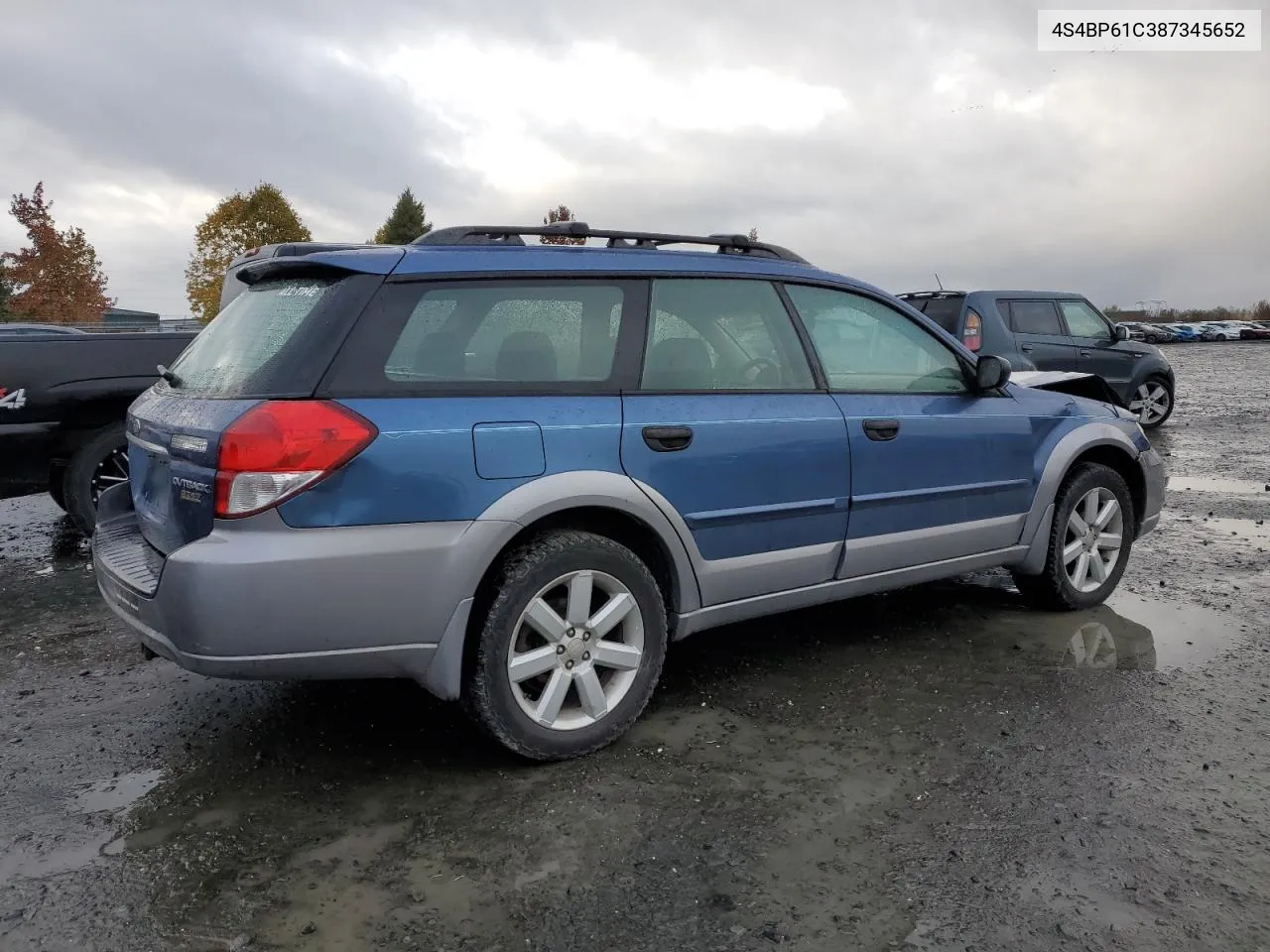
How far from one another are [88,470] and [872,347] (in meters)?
5.13

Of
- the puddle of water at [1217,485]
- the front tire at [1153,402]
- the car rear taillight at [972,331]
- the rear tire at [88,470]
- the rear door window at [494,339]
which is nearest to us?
the rear door window at [494,339]

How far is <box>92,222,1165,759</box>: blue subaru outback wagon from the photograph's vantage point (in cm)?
305

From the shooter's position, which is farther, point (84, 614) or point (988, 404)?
point (84, 614)

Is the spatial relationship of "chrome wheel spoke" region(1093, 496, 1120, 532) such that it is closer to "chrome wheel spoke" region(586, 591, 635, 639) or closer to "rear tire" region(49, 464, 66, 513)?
"chrome wheel spoke" region(586, 591, 635, 639)

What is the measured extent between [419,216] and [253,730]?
64477mm

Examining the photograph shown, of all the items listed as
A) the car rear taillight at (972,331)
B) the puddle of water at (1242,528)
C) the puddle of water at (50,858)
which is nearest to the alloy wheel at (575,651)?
the puddle of water at (50,858)

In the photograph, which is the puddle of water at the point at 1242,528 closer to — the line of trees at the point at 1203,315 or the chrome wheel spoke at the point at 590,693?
the chrome wheel spoke at the point at 590,693

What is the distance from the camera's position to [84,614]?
538 cm

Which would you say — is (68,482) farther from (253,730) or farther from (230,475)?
(230,475)

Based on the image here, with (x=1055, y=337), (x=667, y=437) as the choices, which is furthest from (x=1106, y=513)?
(x=1055, y=337)

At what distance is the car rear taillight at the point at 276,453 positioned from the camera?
2998 mm

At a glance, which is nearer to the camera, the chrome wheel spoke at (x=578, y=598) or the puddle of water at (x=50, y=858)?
the puddle of water at (x=50, y=858)

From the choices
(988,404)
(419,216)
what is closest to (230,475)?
(988,404)

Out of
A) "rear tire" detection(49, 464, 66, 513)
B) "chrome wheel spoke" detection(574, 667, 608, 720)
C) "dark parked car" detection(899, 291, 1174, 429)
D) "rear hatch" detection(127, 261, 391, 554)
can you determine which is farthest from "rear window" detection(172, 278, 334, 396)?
"dark parked car" detection(899, 291, 1174, 429)
